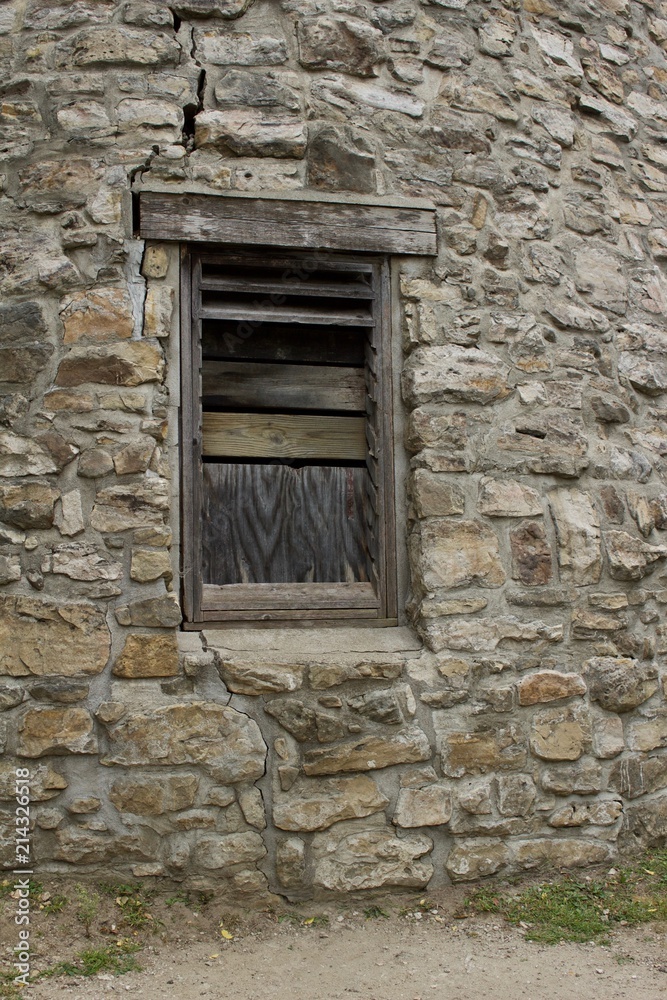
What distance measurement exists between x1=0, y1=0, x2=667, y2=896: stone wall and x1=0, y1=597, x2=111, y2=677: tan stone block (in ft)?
0.03

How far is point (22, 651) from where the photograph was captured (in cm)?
324

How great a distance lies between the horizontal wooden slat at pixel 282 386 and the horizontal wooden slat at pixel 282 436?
5 cm

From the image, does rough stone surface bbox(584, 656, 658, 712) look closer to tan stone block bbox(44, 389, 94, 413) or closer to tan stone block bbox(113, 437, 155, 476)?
tan stone block bbox(113, 437, 155, 476)

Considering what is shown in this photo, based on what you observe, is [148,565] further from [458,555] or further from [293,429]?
[458,555]

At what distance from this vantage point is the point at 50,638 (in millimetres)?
3252

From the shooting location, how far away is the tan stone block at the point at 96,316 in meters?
3.43

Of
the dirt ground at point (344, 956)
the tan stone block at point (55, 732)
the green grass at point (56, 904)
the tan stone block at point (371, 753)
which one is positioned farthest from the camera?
the tan stone block at point (371, 753)

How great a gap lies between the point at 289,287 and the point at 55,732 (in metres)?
1.93

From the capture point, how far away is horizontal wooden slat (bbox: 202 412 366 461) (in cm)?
370

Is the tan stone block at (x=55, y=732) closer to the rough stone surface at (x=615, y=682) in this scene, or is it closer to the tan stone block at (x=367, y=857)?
the tan stone block at (x=367, y=857)

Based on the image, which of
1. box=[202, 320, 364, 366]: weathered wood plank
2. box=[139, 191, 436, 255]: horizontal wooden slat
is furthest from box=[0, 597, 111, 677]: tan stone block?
box=[139, 191, 436, 255]: horizontal wooden slat

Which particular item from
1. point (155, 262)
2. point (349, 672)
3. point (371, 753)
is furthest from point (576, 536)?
point (155, 262)

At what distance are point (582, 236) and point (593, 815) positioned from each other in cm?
242

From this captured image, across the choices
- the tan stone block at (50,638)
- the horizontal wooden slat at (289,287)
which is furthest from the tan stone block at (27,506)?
the horizontal wooden slat at (289,287)
